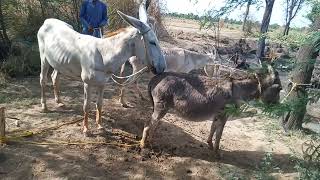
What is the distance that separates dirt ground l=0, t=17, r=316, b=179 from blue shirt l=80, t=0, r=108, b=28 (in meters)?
1.60

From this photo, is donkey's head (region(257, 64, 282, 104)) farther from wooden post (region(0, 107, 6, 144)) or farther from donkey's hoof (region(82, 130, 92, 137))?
wooden post (region(0, 107, 6, 144))

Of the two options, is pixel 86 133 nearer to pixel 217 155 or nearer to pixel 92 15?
pixel 217 155

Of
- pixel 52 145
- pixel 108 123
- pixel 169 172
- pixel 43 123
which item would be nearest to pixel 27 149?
pixel 52 145

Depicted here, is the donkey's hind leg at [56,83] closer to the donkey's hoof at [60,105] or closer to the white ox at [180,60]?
the donkey's hoof at [60,105]

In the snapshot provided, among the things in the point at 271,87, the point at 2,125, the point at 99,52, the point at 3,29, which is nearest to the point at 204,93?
the point at 271,87

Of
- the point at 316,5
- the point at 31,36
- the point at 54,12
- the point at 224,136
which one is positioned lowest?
the point at 224,136

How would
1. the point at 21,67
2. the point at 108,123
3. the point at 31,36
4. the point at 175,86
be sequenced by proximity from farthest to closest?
the point at 31,36 → the point at 21,67 → the point at 108,123 → the point at 175,86

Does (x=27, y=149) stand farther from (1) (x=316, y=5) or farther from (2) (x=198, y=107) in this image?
(1) (x=316, y=5)

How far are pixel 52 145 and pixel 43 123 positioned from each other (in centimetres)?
93

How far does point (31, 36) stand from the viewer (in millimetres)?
11039

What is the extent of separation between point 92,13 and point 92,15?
4 centimetres

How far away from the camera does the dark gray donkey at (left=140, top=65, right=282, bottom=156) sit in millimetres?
5566

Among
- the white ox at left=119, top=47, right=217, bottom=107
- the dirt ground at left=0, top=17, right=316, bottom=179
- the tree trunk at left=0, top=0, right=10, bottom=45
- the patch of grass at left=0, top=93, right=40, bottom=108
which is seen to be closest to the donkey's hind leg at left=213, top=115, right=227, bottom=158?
the dirt ground at left=0, top=17, right=316, bottom=179

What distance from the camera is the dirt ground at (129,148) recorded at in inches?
203
